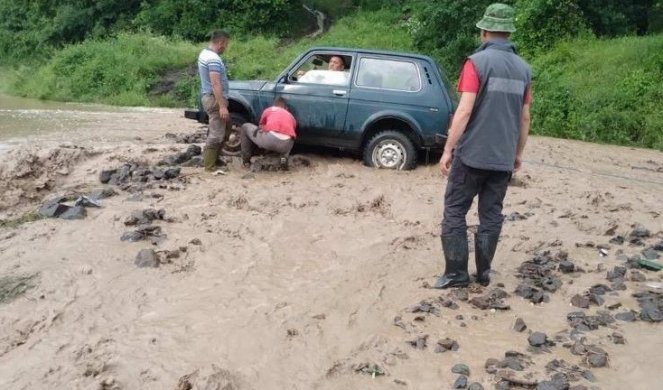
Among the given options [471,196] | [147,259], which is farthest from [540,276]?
[147,259]

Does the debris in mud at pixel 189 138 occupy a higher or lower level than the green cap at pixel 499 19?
lower

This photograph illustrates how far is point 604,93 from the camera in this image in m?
15.4

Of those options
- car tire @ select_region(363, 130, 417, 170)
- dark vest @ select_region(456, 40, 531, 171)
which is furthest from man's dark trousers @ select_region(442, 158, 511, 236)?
car tire @ select_region(363, 130, 417, 170)

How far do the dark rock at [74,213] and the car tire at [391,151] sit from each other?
3999mm

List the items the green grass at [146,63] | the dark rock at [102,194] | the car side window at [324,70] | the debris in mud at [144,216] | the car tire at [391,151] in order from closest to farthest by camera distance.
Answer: the debris in mud at [144,216] → the dark rock at [102,194] → the car tire at [391,151] → the car side window at [324,70] → the green grass at [146,63]

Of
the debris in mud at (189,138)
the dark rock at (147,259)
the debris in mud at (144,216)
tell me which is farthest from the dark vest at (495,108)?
the debris in mud at (189,138)

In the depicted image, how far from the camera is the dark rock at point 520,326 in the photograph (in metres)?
4.56

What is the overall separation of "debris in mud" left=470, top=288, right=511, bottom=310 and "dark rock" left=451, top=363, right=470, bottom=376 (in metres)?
0.87

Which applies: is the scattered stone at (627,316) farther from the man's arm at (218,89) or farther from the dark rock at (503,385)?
the man's arm at (218,89)

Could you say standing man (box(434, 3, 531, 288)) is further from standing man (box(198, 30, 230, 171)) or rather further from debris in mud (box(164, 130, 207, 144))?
debris in mud (box(164, 130, 207, 144))

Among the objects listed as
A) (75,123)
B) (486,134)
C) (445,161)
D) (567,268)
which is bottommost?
(75,123)

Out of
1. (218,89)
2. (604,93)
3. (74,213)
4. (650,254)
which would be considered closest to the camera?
(650,254)

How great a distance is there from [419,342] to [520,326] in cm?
71

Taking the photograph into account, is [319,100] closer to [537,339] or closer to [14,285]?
[14,285]
